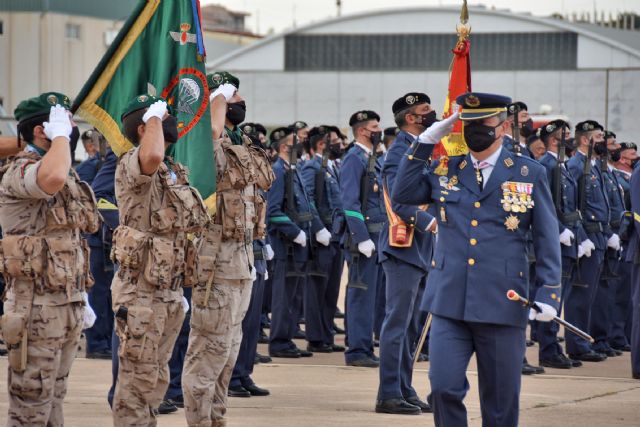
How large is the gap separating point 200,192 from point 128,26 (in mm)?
1216

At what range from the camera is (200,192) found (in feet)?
27.5

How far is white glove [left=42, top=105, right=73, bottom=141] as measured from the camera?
289 inches

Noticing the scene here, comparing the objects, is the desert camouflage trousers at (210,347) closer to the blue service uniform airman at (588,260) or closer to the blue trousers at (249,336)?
the blue trousers at (249,336)

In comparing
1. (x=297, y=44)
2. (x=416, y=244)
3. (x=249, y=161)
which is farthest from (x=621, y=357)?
(x=297, y=44)

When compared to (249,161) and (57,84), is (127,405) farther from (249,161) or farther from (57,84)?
(57,84)

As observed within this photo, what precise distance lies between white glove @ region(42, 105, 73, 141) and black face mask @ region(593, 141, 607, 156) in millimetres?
8475

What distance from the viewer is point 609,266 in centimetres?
1491

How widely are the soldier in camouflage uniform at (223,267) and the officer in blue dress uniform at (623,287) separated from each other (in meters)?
6.51

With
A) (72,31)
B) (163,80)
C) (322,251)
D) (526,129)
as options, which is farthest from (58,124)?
(72,31)

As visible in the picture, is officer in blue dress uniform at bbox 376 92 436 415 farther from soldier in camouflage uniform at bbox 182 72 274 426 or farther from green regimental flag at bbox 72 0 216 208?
green regimental flag at bbox 72 0 216 208

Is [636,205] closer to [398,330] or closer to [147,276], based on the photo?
[398,330]

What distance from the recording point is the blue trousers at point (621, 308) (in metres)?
15.2

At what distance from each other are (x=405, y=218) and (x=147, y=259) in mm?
2873

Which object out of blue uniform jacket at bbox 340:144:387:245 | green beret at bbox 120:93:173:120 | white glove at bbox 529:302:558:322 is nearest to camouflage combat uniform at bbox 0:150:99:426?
green beret at bbox 120:93:173:120
